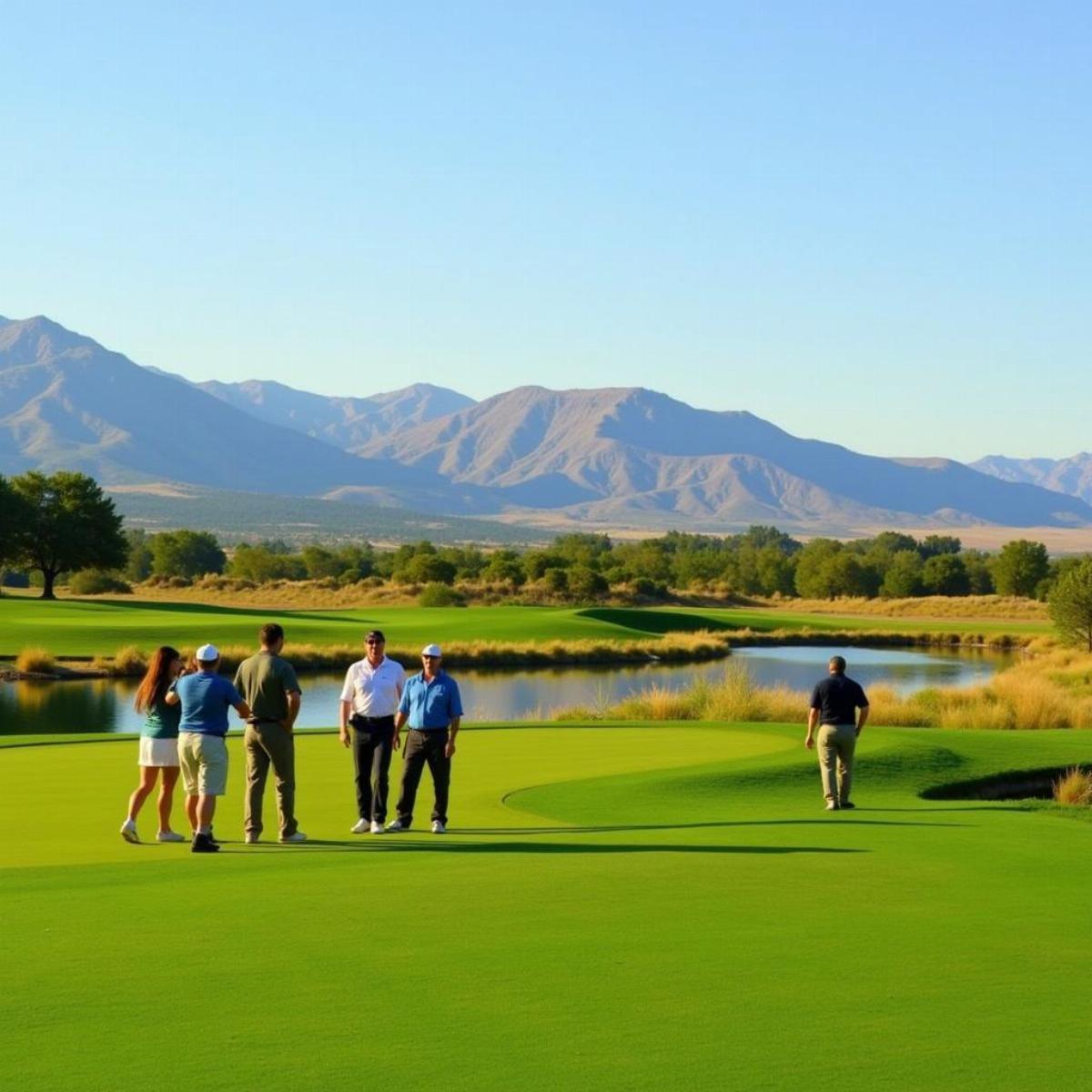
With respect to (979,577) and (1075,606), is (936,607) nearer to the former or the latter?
(979,577)

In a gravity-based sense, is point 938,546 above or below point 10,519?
below

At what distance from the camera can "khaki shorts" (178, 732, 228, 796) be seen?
46.3ft

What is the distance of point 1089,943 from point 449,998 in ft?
13.1

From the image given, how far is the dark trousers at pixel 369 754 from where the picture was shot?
15555 millimetres

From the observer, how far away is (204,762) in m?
14.1

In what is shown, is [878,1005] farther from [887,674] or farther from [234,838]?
[887,674]

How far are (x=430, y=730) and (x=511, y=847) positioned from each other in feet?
5.87

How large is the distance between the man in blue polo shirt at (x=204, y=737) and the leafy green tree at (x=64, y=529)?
7246 centimetres

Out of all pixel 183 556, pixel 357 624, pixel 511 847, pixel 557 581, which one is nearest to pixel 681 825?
pixel 511 847

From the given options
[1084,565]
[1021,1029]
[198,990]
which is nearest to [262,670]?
[198,990]

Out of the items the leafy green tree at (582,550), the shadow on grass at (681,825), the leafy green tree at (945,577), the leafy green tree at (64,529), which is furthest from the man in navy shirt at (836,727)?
the leafy green tree at (945,577)

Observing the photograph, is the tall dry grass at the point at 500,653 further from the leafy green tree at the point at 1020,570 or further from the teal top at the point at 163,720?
the leafy green tree at the point at 1020,570

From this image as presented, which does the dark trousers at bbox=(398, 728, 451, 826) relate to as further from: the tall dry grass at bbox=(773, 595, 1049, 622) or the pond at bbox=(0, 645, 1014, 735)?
the tall dry grass at bbox=(773, 595, 1049, 622)

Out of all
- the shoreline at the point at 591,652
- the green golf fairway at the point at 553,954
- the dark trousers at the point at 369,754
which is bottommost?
the shoreline at the point at 591,652
